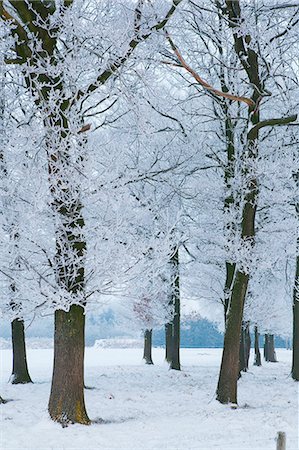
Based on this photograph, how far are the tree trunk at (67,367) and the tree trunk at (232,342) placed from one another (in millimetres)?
3670

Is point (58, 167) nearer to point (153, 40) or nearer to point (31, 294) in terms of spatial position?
point (31, 294)

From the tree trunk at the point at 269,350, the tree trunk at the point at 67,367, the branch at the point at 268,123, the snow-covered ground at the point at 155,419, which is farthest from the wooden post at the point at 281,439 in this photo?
the tree trunk at the point at 269,350

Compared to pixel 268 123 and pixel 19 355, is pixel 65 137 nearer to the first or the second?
pixel 268 123

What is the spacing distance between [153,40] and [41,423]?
713 centimetres

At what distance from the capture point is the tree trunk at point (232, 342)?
35.9ft

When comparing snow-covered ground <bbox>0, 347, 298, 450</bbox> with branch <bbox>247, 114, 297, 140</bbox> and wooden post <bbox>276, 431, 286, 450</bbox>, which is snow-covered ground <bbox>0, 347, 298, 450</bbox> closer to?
wooden post <bbox>276, 431, 286, 450</bbox>

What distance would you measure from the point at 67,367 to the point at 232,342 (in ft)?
13.3

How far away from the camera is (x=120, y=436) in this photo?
25.4 ft

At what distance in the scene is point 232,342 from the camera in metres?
11.0

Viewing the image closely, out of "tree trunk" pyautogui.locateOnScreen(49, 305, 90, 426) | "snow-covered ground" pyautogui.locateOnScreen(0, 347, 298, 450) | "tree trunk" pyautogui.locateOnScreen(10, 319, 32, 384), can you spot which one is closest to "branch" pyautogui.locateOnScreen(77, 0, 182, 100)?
"tree trunk" pyautogui.locateOnScreen(49, 305, 90, 426)

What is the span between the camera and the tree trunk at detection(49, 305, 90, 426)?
835cm

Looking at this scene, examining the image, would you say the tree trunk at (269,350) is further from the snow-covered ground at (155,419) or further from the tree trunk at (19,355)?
the tree trunk at (19,355)

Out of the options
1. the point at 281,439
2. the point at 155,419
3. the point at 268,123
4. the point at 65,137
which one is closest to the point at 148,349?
the point at 155,419

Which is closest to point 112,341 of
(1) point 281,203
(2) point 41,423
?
(1) point 281,203
